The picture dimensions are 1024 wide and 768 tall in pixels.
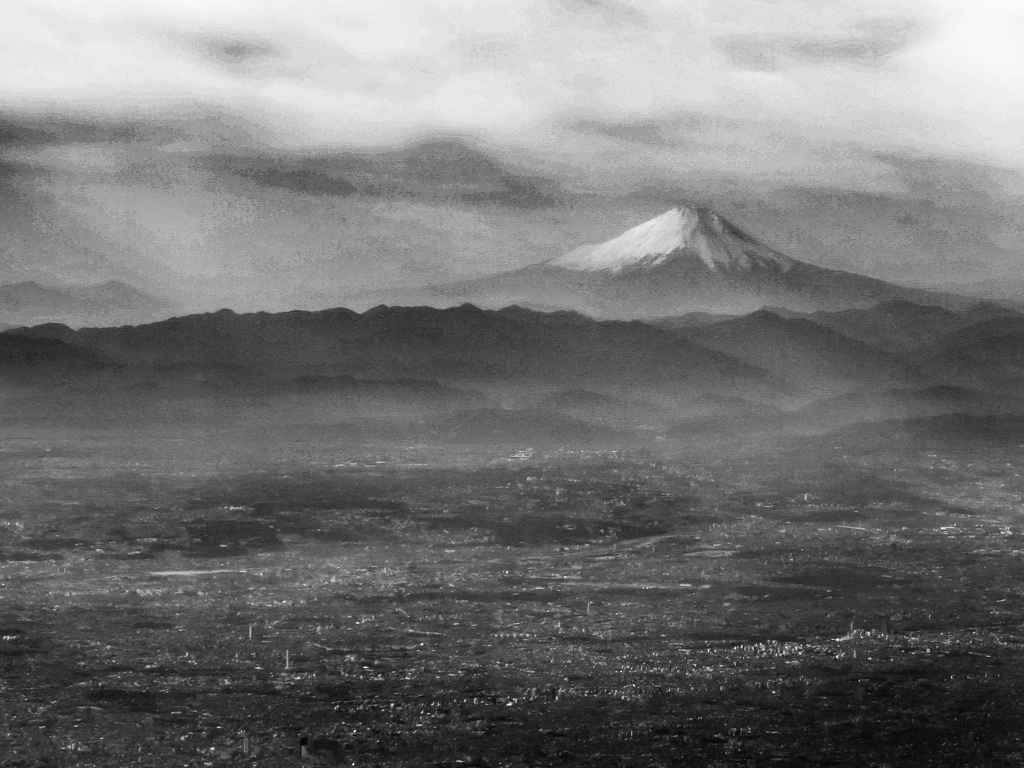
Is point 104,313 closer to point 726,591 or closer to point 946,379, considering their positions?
point 726,591

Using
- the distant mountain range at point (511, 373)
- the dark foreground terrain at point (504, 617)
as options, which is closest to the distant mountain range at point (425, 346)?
the distant mountain range at point (511, 373)

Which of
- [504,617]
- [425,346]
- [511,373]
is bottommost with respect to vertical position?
[504,617]

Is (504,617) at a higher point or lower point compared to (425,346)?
lower

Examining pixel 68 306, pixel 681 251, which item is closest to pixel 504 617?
pixel 68 306

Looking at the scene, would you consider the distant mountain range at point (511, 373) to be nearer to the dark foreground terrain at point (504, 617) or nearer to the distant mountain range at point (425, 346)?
the distant mountain range at point (425, 346)

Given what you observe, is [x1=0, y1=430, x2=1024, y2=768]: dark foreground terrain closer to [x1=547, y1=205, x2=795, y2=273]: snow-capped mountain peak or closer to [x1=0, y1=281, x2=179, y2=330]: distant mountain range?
[x1=0, y1=281, x2=179, y2=330]: distant mountain range

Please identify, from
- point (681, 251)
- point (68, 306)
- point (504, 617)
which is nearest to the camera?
point (504, 617)

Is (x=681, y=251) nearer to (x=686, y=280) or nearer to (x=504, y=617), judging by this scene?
(x=686, y=280)
